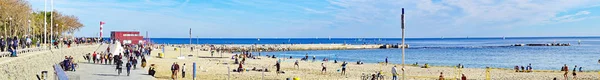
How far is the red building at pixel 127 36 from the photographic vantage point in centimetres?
7100

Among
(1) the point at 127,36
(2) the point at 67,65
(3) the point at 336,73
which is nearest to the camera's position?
(2) the point at 67,65

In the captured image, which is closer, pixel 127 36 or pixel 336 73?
pixel 336 73

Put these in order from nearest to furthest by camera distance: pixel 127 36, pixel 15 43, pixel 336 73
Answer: pixel 15 43 < pixel 336 73 < pixel 127 36

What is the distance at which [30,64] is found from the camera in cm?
1845

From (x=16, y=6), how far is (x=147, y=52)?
12.0 metres

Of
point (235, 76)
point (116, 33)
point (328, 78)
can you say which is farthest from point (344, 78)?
point (116, 33)

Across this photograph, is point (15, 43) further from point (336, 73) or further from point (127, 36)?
point (127, 36)

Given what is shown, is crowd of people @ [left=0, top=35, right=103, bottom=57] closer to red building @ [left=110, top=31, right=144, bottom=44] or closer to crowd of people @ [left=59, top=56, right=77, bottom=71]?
crowd of people @ [left=59, top=56, right=77, bottom=71]

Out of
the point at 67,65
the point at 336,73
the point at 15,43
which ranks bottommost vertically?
the point at 336,73

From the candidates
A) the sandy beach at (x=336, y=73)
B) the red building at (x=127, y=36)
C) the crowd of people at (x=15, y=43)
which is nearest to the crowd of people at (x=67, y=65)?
the crowd of people at (x=15, y=43)

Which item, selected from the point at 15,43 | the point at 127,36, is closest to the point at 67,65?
the point at 15,43

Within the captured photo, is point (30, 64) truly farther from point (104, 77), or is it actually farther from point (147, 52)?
point (147, 52)

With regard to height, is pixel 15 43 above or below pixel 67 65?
above

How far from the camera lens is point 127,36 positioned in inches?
2852
